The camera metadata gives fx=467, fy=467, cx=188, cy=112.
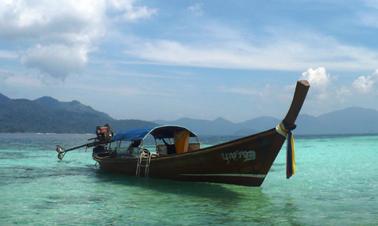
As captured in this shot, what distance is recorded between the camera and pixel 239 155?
15695 millimetres

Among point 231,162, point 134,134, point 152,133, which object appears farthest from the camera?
point 152,133

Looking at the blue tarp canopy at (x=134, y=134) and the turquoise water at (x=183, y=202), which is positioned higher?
the blue tarp canopy at (x=134, y=134)

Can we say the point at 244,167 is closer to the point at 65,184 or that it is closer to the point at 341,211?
the point at 341,211

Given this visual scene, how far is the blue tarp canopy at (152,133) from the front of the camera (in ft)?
68.7

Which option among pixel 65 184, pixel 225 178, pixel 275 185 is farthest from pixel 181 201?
pixel 65 184

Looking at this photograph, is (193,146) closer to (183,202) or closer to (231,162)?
(231,162)

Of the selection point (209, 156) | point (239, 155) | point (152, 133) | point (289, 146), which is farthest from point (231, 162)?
point (152, 133)

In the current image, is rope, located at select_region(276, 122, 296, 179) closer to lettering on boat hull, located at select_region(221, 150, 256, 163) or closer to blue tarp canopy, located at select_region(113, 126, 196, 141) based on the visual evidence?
lettering on boat hull, located at select_region(221, 150, 256, 163)

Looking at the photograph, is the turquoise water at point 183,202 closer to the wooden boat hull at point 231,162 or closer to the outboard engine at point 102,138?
the wooden boat hull at point 231,162

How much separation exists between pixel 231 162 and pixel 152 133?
6940 millimetres

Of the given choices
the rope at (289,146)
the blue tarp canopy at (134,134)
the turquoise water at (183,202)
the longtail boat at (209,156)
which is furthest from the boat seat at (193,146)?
the rope at (289,146)

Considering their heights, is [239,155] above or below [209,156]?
above

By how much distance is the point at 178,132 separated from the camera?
21875 mm

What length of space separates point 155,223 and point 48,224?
104 inches
